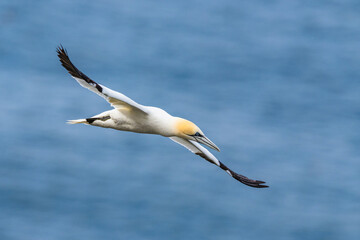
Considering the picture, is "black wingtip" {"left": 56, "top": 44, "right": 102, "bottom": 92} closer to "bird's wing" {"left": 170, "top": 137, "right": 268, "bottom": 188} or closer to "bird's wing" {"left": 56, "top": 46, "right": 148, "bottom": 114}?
"bird's wing" {"left": 56, "top": 46, "right": 148, "bottom": 114}

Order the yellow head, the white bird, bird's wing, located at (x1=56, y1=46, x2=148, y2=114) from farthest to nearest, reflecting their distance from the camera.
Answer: the yellow head, the white bird, bird's wing, located at (x1=56, y1=46, x2=148, y2=114)

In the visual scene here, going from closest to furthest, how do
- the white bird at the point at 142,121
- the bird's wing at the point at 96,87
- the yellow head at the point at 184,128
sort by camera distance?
the bird's wing at the point at 96,87, the white bird at the point at 142,121, the yellow head at the point at 184,128

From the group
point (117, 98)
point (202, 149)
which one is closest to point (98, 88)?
point (117, 98)

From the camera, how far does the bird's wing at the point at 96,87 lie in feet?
32.7

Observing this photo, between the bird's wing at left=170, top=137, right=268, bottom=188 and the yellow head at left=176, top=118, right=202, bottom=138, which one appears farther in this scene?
the bird's wing at left=170, top=137, right=268, bottom=188

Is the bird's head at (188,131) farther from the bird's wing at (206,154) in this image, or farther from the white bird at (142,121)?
the bird's wing at (206,154)

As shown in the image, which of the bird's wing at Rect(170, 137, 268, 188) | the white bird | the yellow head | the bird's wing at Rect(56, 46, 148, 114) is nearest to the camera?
the bird's wing at Rect(56, 46, 148, 114)

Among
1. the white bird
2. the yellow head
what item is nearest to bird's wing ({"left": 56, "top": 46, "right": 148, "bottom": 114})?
the white bird

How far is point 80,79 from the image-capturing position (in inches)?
400

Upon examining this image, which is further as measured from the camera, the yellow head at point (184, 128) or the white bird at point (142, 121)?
Answer: the yellow head at point (184, 128)

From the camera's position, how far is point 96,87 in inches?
393

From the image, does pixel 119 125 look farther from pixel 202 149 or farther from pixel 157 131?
pixel 202 149

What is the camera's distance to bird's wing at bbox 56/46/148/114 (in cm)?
998

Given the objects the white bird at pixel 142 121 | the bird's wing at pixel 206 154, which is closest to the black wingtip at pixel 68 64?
the white bird at pixel 142 121
